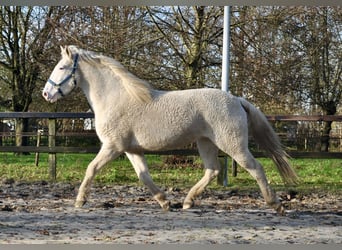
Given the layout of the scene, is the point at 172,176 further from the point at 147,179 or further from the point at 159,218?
the point at 159,218

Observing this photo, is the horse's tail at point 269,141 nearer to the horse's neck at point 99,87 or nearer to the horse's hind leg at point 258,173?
the horse's hind leg at point 258,173

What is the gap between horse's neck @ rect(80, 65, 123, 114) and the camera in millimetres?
5762

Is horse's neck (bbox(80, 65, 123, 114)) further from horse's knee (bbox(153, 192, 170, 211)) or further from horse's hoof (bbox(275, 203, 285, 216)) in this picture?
horse's hoof (bbox(275, 203, 285, 216))

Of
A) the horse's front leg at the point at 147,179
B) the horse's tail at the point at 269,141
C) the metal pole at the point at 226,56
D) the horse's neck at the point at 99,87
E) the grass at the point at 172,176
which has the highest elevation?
the metal pole at the point at 226,56

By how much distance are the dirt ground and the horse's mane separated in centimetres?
125

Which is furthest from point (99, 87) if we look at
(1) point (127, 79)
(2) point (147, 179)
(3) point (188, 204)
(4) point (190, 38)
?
(4) point (190, 38)

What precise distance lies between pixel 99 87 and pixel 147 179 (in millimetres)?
1184

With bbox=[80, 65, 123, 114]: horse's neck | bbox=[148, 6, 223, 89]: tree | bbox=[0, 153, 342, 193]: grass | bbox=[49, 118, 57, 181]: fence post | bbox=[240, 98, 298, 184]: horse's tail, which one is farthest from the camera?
bbox=[148, 6, 223, 89]: tree

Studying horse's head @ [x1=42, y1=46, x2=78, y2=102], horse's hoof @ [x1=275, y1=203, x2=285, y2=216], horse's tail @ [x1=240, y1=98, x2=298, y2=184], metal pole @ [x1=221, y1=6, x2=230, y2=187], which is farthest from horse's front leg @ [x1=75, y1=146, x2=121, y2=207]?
metal pole @ [x1=221, y1=6, x2=230, y2=187]

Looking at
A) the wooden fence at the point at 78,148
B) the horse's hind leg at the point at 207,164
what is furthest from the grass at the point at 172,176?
the horse's hind leg at the point at 207,164

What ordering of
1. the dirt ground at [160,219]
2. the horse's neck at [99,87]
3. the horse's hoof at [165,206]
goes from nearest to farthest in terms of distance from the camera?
the dirt ground at [160,219], the horse's hoof at [165,206], the horse's neck at [99,87]

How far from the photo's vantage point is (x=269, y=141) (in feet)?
19.7

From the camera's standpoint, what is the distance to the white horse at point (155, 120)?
5.47m

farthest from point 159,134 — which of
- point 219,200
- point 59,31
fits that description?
point 59,31
